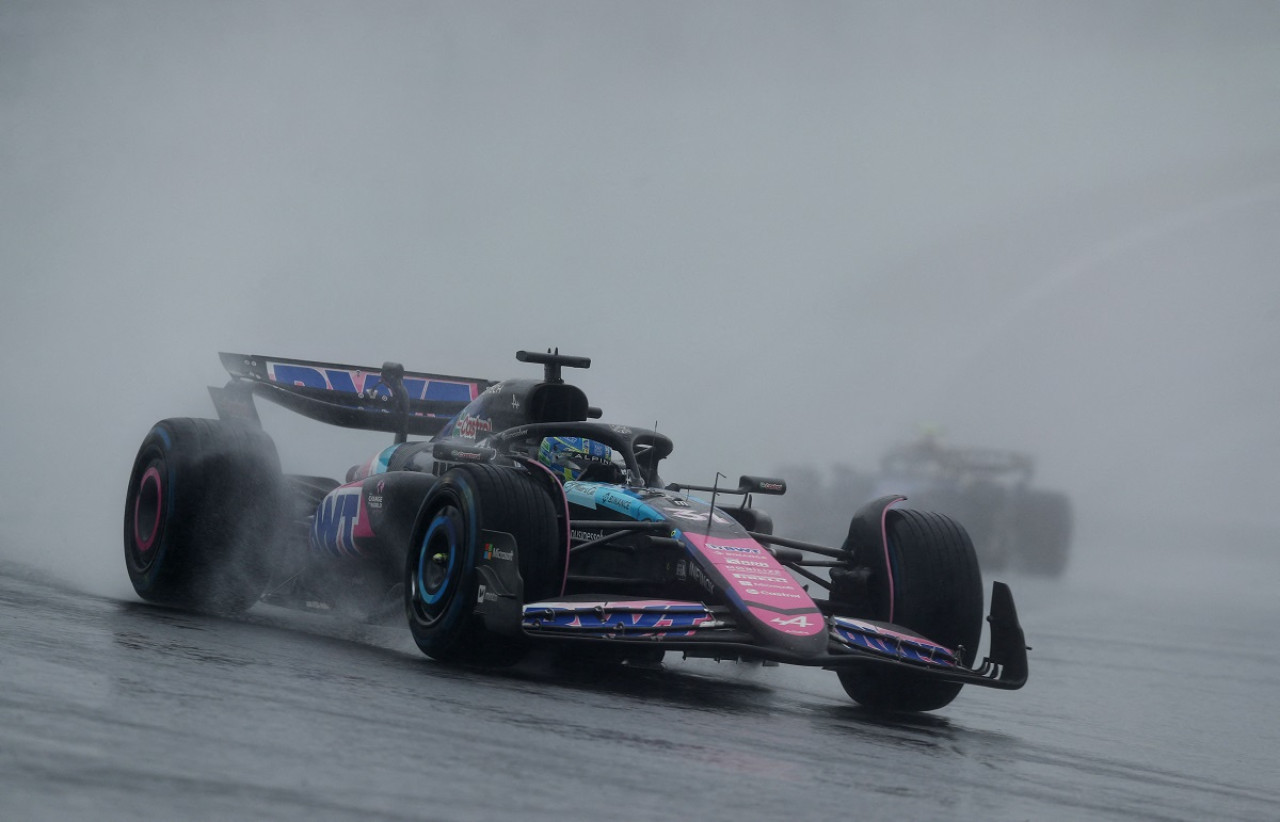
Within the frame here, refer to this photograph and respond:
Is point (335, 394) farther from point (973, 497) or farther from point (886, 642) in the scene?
point (973, 497)

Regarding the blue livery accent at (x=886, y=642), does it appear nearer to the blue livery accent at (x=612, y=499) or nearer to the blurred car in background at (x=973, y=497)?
the blue livery accent at (x=612, y=499)

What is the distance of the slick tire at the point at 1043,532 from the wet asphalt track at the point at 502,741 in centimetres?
1511

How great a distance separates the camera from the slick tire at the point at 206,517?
9.77 meters

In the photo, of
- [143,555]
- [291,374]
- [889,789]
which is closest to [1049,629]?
[291,374]

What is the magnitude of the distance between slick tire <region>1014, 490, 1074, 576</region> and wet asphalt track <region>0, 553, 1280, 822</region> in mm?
15113

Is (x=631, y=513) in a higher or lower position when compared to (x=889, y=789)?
higher

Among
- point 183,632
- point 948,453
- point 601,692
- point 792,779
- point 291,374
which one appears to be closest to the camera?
point 792,779

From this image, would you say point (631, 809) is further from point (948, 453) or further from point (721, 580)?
point (948, 453)

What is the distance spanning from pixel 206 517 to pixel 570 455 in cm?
265

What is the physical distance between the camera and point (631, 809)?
394 cm

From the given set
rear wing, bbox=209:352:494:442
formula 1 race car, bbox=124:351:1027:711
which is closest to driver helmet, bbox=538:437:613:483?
formula 1 race car, bbox=124:351:1027:711

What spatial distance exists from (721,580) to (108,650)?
2.77 metres

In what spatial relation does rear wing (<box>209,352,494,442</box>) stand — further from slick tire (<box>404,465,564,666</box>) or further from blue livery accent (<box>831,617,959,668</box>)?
blue livery accent (<box>831,617,959,668</box>)

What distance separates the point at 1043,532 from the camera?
2497cm
